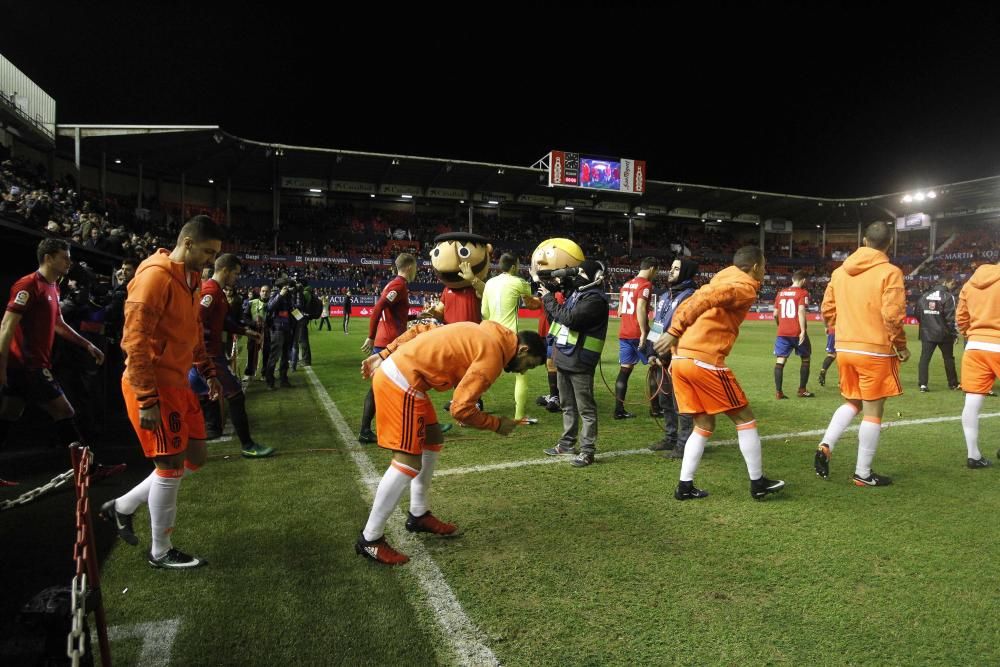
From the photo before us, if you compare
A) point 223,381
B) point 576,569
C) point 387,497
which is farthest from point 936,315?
point 223,381

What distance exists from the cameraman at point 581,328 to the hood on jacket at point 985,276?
3.70 metres

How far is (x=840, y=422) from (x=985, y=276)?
2.20 metres

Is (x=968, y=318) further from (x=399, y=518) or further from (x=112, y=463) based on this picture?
(x=112, y=463)

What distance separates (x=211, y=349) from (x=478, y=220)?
47361mm

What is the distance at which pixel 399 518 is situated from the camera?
4195 millimetres

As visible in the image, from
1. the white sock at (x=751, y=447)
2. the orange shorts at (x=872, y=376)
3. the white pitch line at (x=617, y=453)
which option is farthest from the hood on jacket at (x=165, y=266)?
the orange shorts at (x=872, y=376)

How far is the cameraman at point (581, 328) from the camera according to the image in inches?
207

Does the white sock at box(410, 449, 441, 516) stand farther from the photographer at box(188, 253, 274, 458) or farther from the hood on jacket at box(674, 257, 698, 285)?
the hood on jacket at box(674, 257, 698, 285)

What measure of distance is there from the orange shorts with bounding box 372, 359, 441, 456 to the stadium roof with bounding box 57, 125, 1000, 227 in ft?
102

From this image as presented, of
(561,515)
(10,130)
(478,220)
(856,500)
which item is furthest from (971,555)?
(478,220)

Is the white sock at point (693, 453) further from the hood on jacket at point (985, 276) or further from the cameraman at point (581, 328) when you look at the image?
the hood on jacket at point (985, 276)

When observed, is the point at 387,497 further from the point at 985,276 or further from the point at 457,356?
the point at 985,276

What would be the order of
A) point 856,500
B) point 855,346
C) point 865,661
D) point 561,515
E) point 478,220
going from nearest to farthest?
point 865,661
point 561,515
point 856,500
point 855,346
point 478,220

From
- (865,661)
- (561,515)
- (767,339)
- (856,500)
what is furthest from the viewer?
(767,339)
